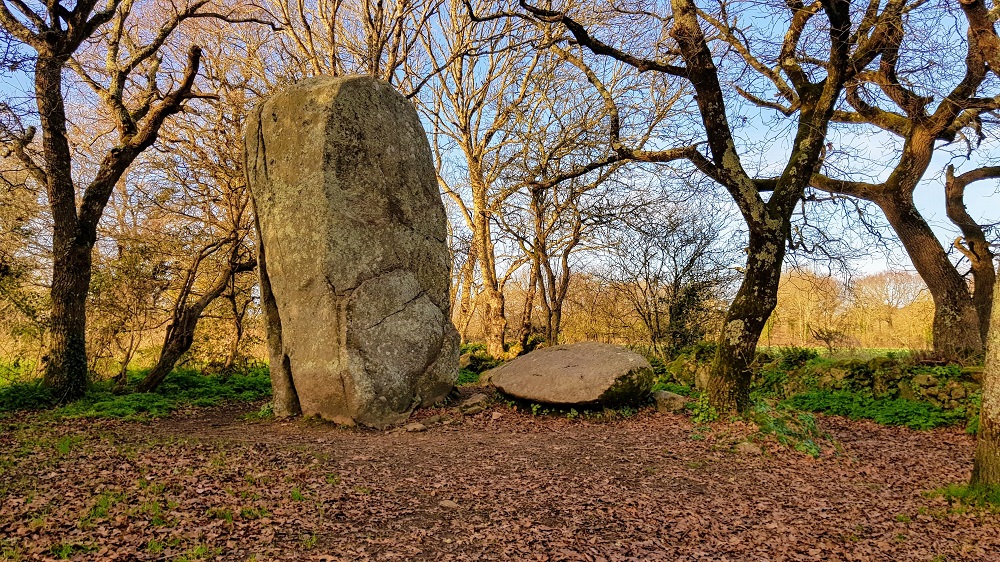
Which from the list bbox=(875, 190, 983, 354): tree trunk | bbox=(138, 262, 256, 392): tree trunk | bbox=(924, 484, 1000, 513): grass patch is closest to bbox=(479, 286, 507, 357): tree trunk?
bbox=(138, 262, 256, 392): tree trunk

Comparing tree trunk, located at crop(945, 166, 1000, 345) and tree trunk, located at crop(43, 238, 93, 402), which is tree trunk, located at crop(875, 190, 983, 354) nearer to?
tree trunk, located at crop(945, 166, 1000, 345)

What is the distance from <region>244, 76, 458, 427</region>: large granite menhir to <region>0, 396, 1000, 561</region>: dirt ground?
111cm

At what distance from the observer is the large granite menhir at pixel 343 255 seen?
25.4 feet

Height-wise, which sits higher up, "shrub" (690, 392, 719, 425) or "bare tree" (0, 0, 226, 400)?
"bare tree" (0, 0, 226, 400)

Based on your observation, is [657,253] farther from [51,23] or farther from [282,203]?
[51,23]

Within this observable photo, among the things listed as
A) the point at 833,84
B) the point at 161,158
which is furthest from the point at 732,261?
the point at 161,158

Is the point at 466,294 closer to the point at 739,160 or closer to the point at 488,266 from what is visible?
the point at 488,266

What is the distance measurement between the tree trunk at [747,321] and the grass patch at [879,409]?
1308 mm

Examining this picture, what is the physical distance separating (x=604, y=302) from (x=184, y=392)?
994 cm

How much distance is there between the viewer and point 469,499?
186 inches

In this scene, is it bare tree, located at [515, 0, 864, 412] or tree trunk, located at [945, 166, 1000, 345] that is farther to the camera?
tree trunk, located at [945, 166, 1000, 345]

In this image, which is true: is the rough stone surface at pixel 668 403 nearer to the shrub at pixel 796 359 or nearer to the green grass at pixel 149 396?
the shrub at pixel 796 359

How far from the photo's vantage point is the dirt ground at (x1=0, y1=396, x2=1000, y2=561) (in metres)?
3.73

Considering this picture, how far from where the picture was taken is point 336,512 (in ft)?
13.8
